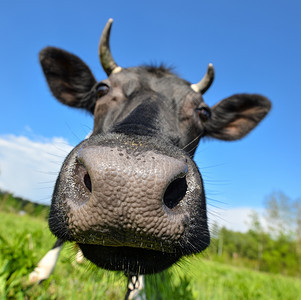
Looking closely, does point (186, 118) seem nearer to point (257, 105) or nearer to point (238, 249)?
point (257, 105)

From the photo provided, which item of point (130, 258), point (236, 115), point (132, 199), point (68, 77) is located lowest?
point (130, 258)

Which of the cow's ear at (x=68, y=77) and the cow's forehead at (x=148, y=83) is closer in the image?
the cow's forehead at (x=148, y=83)

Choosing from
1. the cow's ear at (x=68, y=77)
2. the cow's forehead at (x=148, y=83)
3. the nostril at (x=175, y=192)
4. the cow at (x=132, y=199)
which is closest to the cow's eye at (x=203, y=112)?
the cow's forehead at (x=148, y=83)

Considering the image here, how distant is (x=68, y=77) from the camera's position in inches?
176

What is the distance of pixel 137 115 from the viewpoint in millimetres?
2201

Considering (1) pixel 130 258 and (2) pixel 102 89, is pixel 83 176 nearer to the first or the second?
(1) pixel 130 258

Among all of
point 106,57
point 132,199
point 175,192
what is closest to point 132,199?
point 132,199

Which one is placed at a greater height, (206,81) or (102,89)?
(206,81)

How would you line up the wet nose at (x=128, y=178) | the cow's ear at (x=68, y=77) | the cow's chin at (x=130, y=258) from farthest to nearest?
the cow's ear at (x=68, y=77) → the cow's chin at (x=130, y=258) → the wet nose at (x=128, y=178)

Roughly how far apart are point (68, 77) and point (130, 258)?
3671 mm

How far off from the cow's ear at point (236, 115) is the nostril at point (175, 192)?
138 inches

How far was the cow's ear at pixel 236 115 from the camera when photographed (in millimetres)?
4695

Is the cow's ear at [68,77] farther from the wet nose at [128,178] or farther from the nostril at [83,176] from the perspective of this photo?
the wet nose at [128,178]

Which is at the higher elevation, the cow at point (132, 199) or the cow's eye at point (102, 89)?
the cow's eye at point (102, 89)
